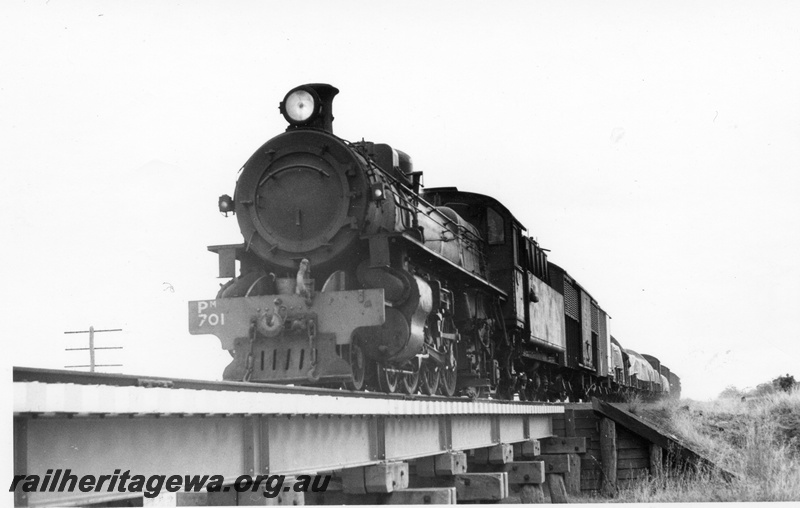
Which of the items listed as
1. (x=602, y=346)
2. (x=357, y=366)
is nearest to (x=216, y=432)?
(x=357, y=366)

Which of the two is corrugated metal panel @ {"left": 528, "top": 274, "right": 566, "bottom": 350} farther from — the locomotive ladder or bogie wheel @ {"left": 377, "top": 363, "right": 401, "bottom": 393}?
the locomotive ladder

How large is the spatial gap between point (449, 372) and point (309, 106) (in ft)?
13.8

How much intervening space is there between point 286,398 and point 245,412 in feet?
1.65

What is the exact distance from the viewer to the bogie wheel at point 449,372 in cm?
1249

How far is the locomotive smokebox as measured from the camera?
35.8 feet

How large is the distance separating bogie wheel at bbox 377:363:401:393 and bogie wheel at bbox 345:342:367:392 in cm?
30

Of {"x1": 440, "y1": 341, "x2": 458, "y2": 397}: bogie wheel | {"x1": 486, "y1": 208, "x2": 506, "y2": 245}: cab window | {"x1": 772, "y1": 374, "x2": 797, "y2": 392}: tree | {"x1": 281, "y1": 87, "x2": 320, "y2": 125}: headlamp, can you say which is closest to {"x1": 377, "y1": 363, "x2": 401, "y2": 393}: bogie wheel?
{"x1": 440, "y1": 341, "x2": 458, "y2": 397}: bogie wheel

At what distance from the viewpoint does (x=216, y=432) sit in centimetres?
509

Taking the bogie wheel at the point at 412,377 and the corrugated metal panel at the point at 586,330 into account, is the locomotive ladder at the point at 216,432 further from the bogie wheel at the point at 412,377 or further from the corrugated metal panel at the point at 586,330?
the corrugated metal panel at the point at 586,330

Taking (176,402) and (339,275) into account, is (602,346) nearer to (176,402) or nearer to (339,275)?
(339,275)

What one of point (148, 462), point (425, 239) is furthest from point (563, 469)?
point (148, 462)

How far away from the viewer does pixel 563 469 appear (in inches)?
627

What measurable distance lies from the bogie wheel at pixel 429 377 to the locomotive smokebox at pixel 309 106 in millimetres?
3262

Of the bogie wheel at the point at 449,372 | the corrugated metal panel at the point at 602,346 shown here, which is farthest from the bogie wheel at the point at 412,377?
the corrugated metal panel at the point at 602,346
